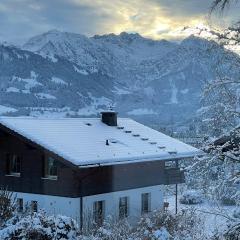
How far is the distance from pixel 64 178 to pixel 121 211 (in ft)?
10.4

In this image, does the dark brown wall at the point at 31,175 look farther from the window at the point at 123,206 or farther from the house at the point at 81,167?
the window at the point at 123,206

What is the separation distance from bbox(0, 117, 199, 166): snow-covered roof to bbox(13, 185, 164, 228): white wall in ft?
5.55

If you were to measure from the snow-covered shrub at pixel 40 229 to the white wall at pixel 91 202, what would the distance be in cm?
1186

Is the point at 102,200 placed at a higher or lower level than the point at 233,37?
lower

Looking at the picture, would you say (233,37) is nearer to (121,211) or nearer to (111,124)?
(121,211)

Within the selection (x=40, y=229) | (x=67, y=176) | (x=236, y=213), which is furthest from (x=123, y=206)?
(x=236, y=213)

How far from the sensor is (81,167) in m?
20.8

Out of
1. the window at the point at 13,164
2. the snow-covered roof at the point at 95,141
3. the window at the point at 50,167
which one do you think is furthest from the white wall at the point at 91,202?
the snow-covered roof at the point at 95,141

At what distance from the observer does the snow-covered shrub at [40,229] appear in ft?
25.8

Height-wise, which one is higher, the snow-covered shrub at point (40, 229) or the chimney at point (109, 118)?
the chimney at point (109, 118)

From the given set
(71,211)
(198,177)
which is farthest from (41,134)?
(198,177)

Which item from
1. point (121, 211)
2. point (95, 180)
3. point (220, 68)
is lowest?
point (121, 211)

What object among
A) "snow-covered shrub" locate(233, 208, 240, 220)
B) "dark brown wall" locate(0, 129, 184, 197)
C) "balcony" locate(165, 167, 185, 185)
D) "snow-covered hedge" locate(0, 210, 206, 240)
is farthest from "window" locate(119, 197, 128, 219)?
"snow-covered shrub" locate(233, 208, 240, 220)

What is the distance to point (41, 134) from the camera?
23516 millimetres
